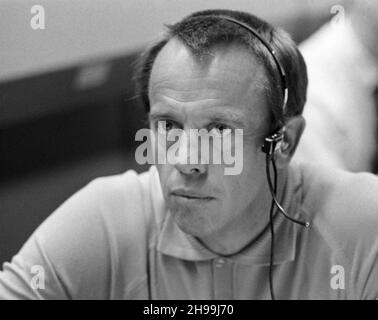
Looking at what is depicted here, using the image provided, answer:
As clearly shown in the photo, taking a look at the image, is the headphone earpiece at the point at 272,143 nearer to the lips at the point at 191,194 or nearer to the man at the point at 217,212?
the man at the point at 217,212

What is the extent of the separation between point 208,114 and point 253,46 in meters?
0.12

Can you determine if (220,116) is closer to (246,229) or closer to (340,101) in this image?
(246,229)

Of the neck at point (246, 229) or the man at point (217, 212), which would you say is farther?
the neck at point (246, 229)

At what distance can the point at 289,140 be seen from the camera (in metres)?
1.16

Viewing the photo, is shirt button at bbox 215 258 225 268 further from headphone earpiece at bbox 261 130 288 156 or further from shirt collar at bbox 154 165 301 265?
headphone earpiece at bbox 261 130 288 156

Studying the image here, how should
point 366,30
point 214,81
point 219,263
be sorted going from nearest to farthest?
point 214,81
point 219,263
point 366,30

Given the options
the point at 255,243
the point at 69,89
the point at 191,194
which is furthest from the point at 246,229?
the point at 69,89

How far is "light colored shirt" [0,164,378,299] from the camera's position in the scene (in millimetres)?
1107

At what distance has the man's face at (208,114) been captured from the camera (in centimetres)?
103

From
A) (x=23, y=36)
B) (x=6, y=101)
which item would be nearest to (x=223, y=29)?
(x=23, y=36)

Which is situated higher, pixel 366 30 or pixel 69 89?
pixel 366 30

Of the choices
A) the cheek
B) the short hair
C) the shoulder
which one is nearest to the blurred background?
the short hair

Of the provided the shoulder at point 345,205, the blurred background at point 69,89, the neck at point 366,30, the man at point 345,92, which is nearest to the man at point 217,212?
the shoulder at point 345,205
